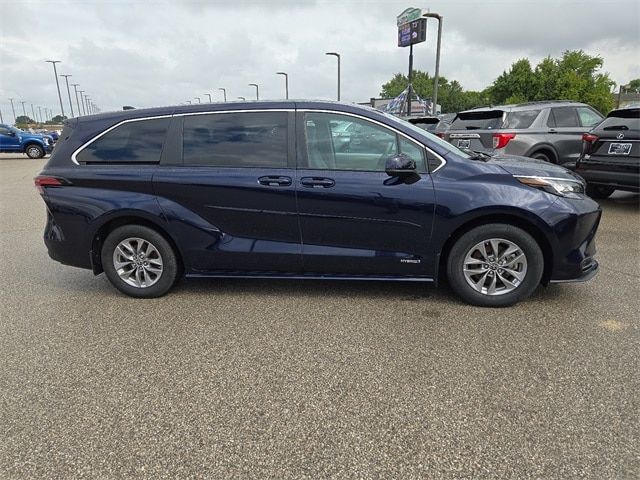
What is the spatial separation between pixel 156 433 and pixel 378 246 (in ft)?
7.19

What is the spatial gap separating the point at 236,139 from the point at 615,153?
6.21 meters

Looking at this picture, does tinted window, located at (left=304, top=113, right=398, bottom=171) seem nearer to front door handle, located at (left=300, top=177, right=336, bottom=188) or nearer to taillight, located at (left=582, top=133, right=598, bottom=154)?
front door handle, located at (left=300, top=177, right=336, bottom=188)

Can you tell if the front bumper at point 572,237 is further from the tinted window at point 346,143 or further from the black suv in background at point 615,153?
the black suv in background at point 615,153

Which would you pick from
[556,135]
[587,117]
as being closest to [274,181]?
[556,135]

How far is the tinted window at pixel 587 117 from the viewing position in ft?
30.1

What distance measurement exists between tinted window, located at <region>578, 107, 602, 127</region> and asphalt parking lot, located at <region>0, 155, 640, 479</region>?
19.7 feet

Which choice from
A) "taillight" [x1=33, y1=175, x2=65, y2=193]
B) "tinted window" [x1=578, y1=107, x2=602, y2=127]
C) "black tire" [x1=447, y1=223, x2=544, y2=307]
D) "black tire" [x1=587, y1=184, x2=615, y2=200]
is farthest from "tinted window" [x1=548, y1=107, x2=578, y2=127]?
"taillight" [x1=33, y1=175, x2=65, y2=193]

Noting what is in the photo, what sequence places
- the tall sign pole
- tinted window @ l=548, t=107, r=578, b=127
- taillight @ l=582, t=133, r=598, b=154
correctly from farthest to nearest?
the tall sign pole
tinted window @ l=548, t=107, r=578, b=127
taillight @ l=582, t=133, r=598, b=154

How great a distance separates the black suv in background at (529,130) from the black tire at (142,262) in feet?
20.4

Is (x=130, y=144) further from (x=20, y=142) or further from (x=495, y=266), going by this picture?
(x=20, y=142)

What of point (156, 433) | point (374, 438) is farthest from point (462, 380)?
point (156, 433)

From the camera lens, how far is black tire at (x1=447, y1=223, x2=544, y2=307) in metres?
3.64

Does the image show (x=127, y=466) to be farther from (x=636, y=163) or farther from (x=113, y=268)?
(x=636, y=163)

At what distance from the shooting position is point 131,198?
155 inches
